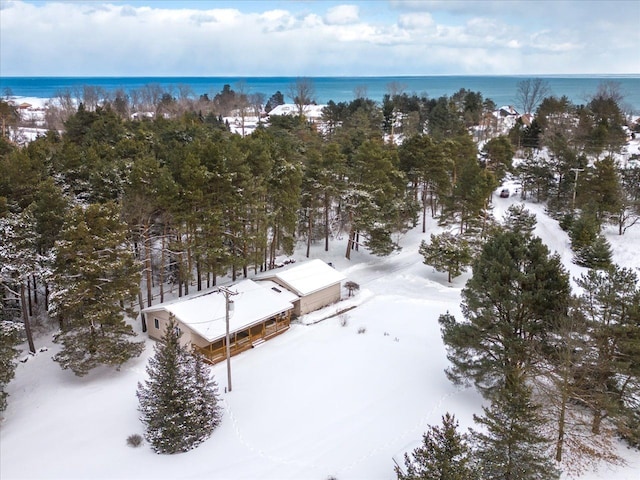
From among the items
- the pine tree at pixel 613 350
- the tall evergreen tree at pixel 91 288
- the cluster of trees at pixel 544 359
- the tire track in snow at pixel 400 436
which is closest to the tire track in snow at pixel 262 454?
the tire track in snow at pixel 400 436

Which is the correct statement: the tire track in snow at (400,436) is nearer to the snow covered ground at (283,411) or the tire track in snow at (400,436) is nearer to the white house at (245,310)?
the snow covered ground at (283,411)

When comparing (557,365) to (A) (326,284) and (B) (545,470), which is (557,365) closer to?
(B) (545,470)

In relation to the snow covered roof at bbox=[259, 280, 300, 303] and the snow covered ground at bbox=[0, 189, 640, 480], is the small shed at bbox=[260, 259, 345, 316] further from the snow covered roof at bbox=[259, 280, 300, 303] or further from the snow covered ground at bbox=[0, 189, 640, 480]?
the snow covered ground at bbox=[0, 189, 640, 480]

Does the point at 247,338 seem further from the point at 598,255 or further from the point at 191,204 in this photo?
the point at 598,255

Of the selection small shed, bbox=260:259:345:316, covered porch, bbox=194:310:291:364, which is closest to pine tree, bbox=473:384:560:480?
covered porch, bbox=194:310:291:364

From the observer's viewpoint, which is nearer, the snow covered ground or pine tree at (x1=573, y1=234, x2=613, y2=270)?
the snow covered ground

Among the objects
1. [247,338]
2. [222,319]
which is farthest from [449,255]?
[222,319]
